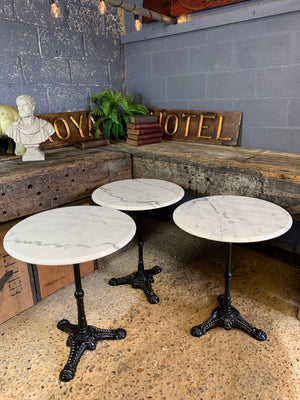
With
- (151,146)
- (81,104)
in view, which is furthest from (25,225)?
(81,104)

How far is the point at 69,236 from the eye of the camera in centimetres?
162

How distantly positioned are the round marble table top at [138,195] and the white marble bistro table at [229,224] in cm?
18

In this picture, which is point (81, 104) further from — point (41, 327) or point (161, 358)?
point (161, 358)

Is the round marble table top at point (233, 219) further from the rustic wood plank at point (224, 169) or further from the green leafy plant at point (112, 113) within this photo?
the green leafy plant at point (112, 113)

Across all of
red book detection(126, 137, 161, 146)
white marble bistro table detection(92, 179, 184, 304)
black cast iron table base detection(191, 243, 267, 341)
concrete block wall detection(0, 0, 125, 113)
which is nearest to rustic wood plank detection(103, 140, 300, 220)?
red book detection(126, 137, 161, 146)

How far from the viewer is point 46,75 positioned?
3352 mm

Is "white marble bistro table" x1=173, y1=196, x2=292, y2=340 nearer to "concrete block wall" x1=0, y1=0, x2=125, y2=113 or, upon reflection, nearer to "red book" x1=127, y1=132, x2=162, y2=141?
"red book" x1=127, y1=132, x2=162, y2=141

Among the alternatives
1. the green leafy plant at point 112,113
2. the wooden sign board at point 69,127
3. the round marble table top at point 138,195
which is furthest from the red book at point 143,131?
the round marble table top at point 138,195

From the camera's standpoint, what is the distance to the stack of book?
329 cm

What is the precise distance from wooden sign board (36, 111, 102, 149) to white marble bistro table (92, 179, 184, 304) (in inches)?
50.4

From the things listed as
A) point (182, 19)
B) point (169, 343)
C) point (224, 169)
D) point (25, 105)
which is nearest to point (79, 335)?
point (169, 343)

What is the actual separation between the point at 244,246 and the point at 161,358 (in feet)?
5.88

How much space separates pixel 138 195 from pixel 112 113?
1690 mm

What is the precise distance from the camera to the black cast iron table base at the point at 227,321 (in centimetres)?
197
